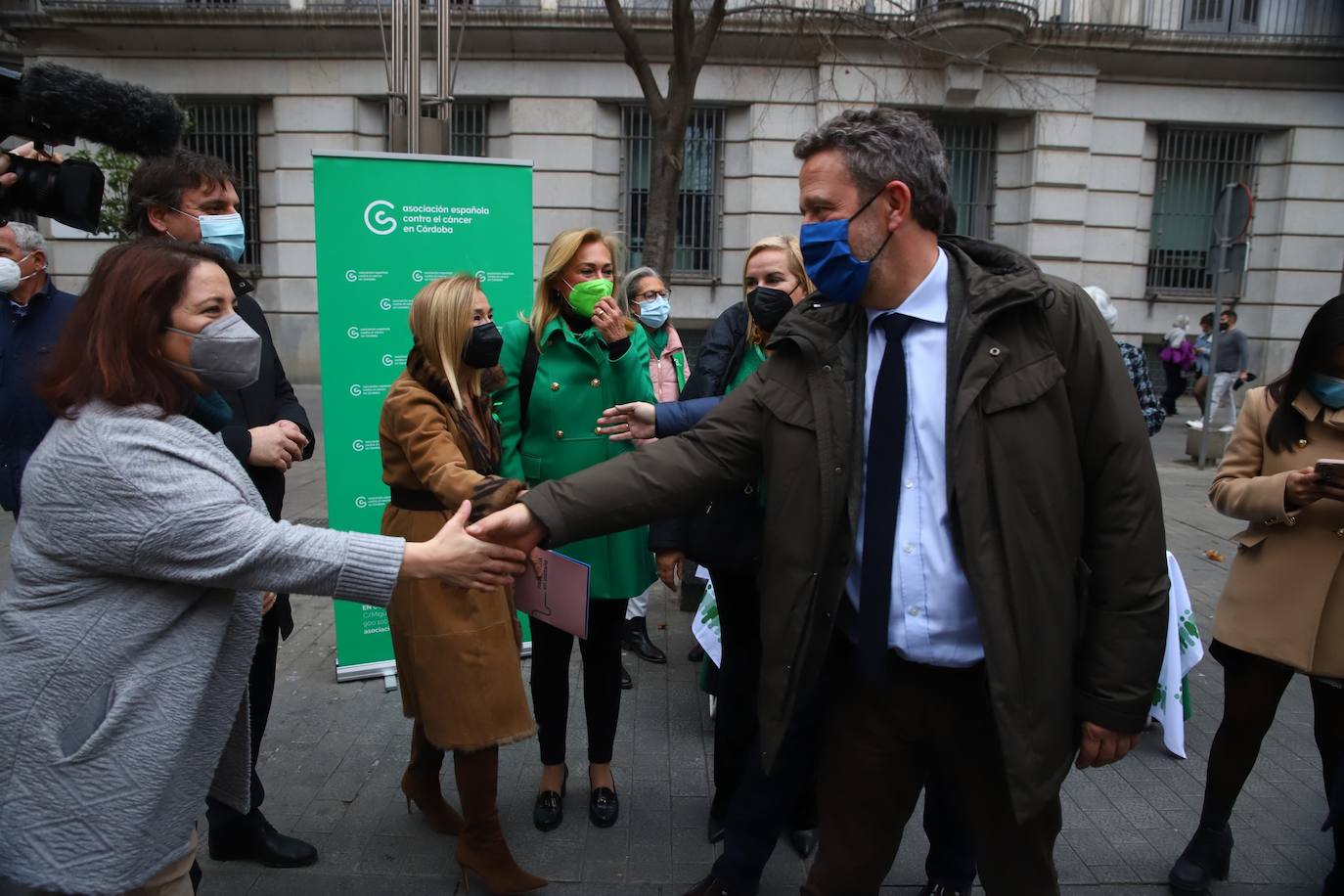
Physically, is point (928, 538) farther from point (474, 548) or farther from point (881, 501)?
point (474, 548)

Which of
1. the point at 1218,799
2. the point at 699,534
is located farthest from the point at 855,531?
the point at 1218,799

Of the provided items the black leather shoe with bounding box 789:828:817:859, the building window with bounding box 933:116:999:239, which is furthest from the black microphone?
the building window with bounding box 933:116:999:239

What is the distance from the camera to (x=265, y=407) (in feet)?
10.5

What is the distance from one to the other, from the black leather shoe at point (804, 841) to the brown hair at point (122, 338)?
2.45 meters

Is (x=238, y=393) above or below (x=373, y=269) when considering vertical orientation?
below

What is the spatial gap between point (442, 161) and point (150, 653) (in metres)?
3.33

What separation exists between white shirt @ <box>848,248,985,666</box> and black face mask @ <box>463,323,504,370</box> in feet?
4.65

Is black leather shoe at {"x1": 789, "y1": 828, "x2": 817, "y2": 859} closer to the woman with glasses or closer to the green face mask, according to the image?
the woman with glasses

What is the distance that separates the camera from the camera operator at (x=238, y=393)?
3.09m

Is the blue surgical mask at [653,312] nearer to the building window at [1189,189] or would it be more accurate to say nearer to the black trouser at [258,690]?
the black trouser at [258,690]

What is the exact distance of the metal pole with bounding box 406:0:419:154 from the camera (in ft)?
18.2

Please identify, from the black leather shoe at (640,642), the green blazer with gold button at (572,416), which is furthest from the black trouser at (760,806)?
the black leather shoe at (640,642)

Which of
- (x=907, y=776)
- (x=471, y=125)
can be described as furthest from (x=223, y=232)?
(x=471, y=125)

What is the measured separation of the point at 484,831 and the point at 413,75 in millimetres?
4343
